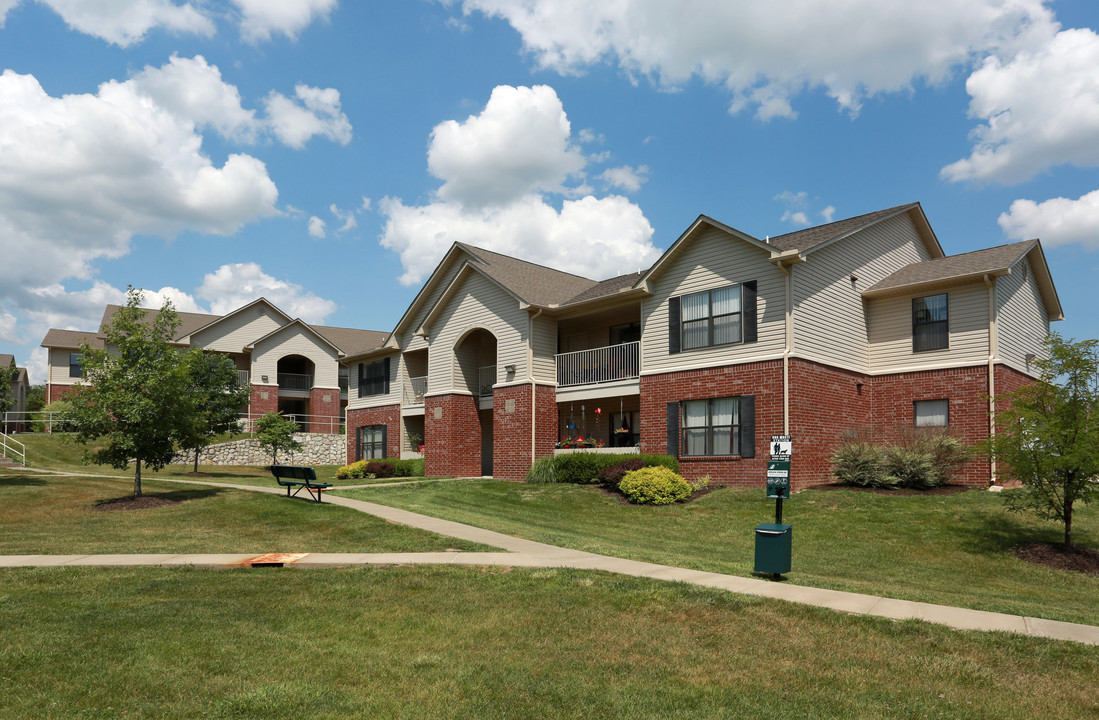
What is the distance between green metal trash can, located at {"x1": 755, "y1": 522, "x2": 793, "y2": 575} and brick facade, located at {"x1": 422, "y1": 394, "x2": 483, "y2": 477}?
20.7 meters

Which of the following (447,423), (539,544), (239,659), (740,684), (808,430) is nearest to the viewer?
(740,684)

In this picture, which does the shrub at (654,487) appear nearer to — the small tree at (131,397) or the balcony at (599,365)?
the balcony at (599,365)

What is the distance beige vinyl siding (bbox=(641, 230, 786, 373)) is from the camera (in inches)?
835

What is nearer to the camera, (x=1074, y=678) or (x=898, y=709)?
(x=898, y=709)

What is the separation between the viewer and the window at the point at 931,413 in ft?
71.9

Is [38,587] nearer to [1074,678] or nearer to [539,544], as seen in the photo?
[539,544]

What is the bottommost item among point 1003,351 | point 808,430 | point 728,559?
point 728,559

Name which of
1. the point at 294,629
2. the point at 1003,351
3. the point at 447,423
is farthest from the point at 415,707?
the point at 447,423

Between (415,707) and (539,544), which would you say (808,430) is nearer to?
(539,544)

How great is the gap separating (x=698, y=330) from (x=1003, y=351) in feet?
27.9

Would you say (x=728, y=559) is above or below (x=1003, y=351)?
below

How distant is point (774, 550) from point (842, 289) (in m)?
15.0

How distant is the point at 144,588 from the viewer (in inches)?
367

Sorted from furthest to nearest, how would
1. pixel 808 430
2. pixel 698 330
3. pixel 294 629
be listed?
pixel 698 330
pixel 808 430
pixel 294 629
